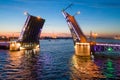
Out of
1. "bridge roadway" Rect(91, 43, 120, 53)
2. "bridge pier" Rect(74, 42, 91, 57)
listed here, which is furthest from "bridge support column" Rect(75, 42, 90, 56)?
"bridge roadway" Rect(91, 43, 120, 53)

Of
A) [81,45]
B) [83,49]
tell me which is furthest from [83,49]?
[81,45]

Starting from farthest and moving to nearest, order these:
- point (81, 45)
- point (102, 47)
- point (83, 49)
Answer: point (102, 47), point (81, 45), point (83, 49)

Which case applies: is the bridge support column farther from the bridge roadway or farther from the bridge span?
the bridge roadway

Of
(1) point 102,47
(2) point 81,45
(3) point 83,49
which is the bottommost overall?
(3) point 83,49

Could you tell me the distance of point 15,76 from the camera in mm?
33062

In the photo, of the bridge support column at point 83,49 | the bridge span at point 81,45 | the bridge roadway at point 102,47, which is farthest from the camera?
the bridge roadway at point 102,47

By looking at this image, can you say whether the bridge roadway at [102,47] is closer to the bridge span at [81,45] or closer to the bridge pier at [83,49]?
the bridge span at [81,45]

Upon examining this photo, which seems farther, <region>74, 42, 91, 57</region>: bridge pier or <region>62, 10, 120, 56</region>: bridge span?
<region>62, 10, 120, 56</region>: bridge span

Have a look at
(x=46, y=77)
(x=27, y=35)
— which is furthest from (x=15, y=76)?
(x=27, y=35)

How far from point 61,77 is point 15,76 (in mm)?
6306

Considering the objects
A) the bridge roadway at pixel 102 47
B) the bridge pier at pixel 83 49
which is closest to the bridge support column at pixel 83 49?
the bridge pier at pixel 83 49

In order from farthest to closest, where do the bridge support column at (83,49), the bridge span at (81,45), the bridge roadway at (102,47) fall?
the bridge roadway at (102,47), the bridge span at (81,45), the bridge support column at (83,49)

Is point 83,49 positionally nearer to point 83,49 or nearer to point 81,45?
point 83,49

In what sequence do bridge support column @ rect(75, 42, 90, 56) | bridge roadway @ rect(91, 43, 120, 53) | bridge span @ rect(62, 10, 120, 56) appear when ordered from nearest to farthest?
bridge support column @ rect(75, 42, 90, 56), bridge span @ rect(62, 10, 120, 56), bridge roadway @ rect(91, 43, 120, 53)
